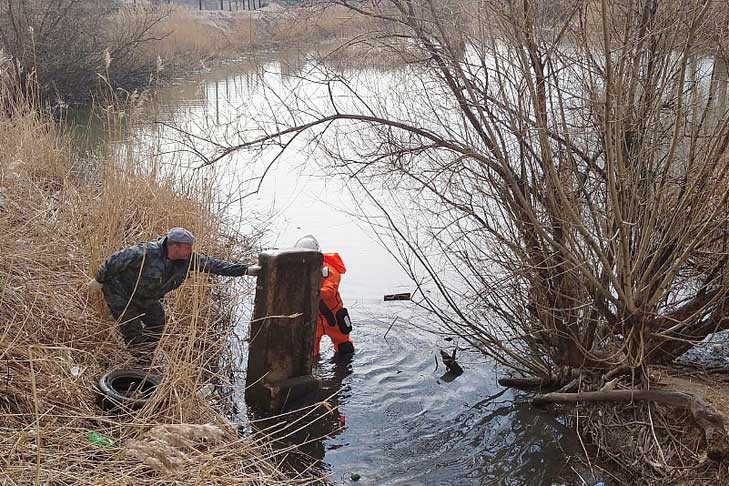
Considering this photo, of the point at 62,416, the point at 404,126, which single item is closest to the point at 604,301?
the point at 404,126

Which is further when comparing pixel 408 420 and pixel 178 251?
pixel 408 420

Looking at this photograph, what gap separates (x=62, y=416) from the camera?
396cm

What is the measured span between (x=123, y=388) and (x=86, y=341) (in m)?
0.63

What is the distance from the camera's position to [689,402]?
4.92 m

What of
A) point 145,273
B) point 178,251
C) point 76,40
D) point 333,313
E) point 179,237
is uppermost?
point 76,40

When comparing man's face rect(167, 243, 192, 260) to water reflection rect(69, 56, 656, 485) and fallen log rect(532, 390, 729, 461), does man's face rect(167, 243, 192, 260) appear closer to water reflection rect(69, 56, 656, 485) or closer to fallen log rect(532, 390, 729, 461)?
water reflection rect(69, 56, 656, 485)

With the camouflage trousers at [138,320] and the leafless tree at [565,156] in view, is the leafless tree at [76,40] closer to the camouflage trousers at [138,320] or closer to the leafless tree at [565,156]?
the camouflage trousers at [138,320]

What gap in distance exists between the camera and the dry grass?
350cm

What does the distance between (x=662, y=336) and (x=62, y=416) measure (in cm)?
383

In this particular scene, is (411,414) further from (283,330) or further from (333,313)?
(283,330)

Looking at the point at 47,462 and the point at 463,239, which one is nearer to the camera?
the point at 47,462

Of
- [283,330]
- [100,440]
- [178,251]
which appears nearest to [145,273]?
[178,251]

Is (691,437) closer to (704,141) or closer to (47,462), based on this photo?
(704,141)

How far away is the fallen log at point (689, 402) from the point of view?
179 inches
